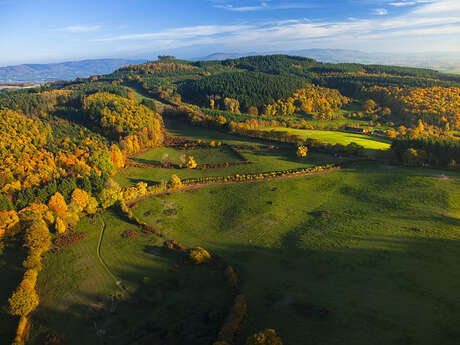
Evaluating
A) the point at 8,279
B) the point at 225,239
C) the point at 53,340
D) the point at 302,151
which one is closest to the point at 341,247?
the point at 225,239

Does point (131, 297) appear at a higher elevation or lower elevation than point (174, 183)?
lower

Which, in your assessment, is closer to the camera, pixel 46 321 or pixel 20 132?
pixel 46 321

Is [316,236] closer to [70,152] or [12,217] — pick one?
[12,217]

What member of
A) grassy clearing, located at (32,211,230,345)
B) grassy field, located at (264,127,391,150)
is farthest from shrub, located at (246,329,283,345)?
grassy field, located at (264,127,391,150)

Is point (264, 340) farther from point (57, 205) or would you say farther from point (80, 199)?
point (57, 205)

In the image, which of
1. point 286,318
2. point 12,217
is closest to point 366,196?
point 286,318

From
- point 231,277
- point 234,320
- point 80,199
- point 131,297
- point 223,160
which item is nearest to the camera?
point 234,320
